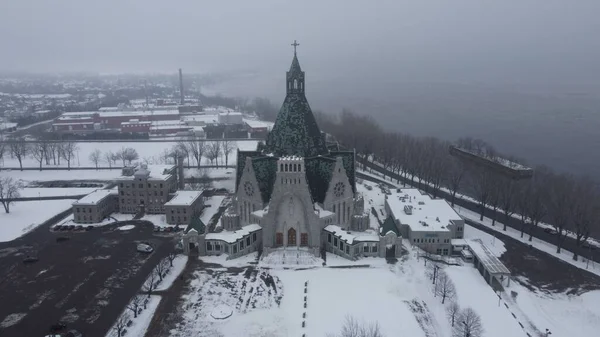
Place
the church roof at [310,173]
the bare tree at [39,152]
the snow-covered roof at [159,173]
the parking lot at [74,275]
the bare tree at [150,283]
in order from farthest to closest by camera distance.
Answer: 1. the bare tree at [39,152]
2. the snow-covered roof at [159,173]
3. the church roof at [310,173]
4. the bare tree at [150,283]
5. the parking lot at [74,275]

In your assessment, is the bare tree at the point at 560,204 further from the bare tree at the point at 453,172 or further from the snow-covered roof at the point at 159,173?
the snow-covered roof at the point at 159,173

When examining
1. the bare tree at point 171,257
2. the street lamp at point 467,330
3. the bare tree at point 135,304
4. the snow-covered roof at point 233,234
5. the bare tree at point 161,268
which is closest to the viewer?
the street lamp at point 467,330

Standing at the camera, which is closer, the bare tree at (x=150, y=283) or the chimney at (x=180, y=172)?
the bare tree at (x=150, y=283)

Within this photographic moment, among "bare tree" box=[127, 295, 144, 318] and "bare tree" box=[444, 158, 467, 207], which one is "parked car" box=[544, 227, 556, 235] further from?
"bare tree" box=[127, 295, 144, 318]

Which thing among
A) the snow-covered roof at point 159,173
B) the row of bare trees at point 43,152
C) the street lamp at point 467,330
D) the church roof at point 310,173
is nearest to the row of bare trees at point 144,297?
the church roof at point 310,173

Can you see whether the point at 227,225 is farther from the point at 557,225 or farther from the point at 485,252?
the point at 557,225

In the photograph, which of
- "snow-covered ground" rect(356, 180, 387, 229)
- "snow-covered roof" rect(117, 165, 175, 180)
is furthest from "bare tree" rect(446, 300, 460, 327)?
"snow-covered roof" rect(117, 165, 175, 180)
